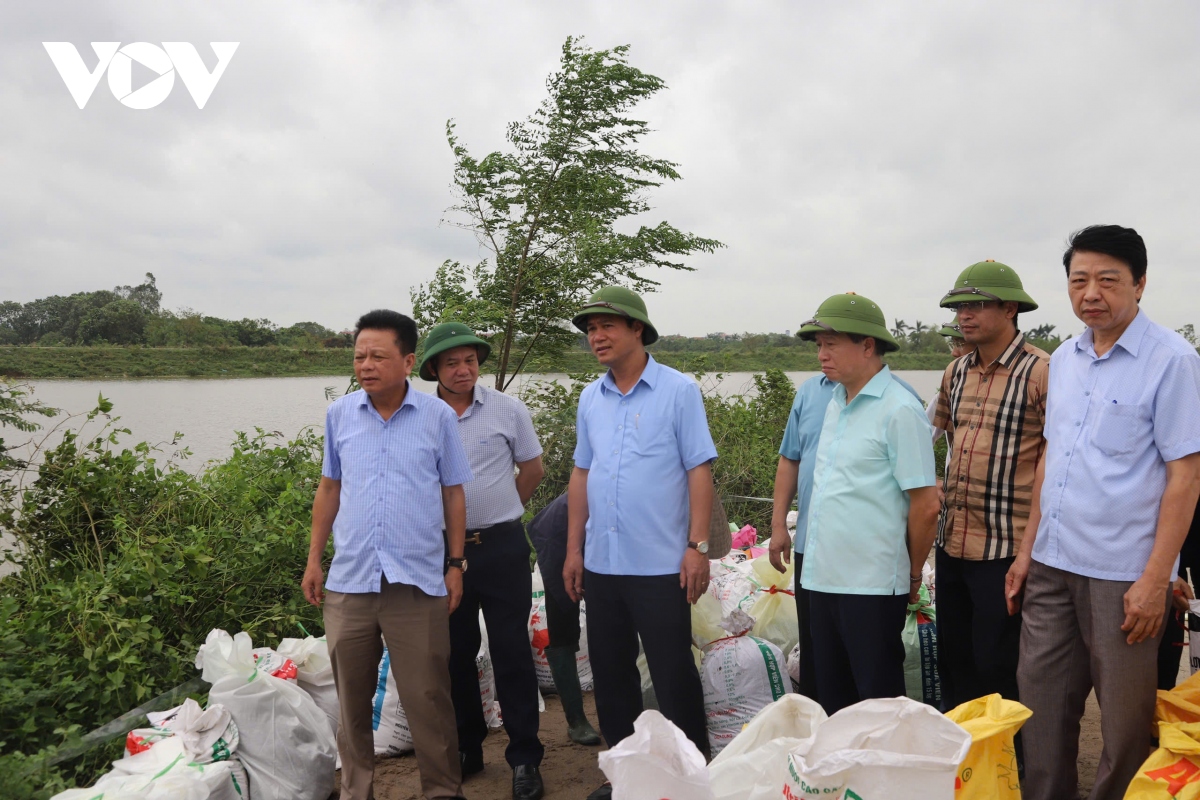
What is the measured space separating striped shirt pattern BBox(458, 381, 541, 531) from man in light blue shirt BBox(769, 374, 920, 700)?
3.43ft

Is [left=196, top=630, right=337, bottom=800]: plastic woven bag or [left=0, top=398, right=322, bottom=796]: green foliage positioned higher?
[left=0, top=398, right=322, bottom=796]: green foliage

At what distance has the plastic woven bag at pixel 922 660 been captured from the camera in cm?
316

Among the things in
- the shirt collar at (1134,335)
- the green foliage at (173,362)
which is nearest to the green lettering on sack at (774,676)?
the shirt collar at (1134,335)

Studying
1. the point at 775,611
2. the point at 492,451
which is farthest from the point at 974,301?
the point at 492,451

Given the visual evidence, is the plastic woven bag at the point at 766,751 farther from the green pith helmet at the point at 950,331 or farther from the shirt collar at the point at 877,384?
the green pith helmet at the point at 950,331

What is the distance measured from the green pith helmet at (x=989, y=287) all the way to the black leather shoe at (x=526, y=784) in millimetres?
2317

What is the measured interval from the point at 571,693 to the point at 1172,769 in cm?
217

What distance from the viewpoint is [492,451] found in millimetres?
3141

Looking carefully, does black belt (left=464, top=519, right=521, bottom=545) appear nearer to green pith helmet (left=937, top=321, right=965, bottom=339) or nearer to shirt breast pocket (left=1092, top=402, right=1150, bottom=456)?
shirt breast pocket (left=1092, top=402, right=1150, bottom=456)

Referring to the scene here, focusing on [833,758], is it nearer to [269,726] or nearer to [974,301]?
[974,301]

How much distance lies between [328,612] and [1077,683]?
2407 mm

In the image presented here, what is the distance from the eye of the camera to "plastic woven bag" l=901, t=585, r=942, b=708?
124 inches

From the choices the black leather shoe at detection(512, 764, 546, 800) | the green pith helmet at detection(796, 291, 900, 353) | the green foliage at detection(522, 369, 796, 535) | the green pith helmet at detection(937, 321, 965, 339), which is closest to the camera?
the green pith helmet at detection(796, 291, 900, 353)

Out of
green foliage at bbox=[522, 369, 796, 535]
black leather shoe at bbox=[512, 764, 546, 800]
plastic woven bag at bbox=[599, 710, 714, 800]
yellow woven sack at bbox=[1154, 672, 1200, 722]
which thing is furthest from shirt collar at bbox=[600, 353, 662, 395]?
green foliage at bbox=[522, 369, 796, 535]
